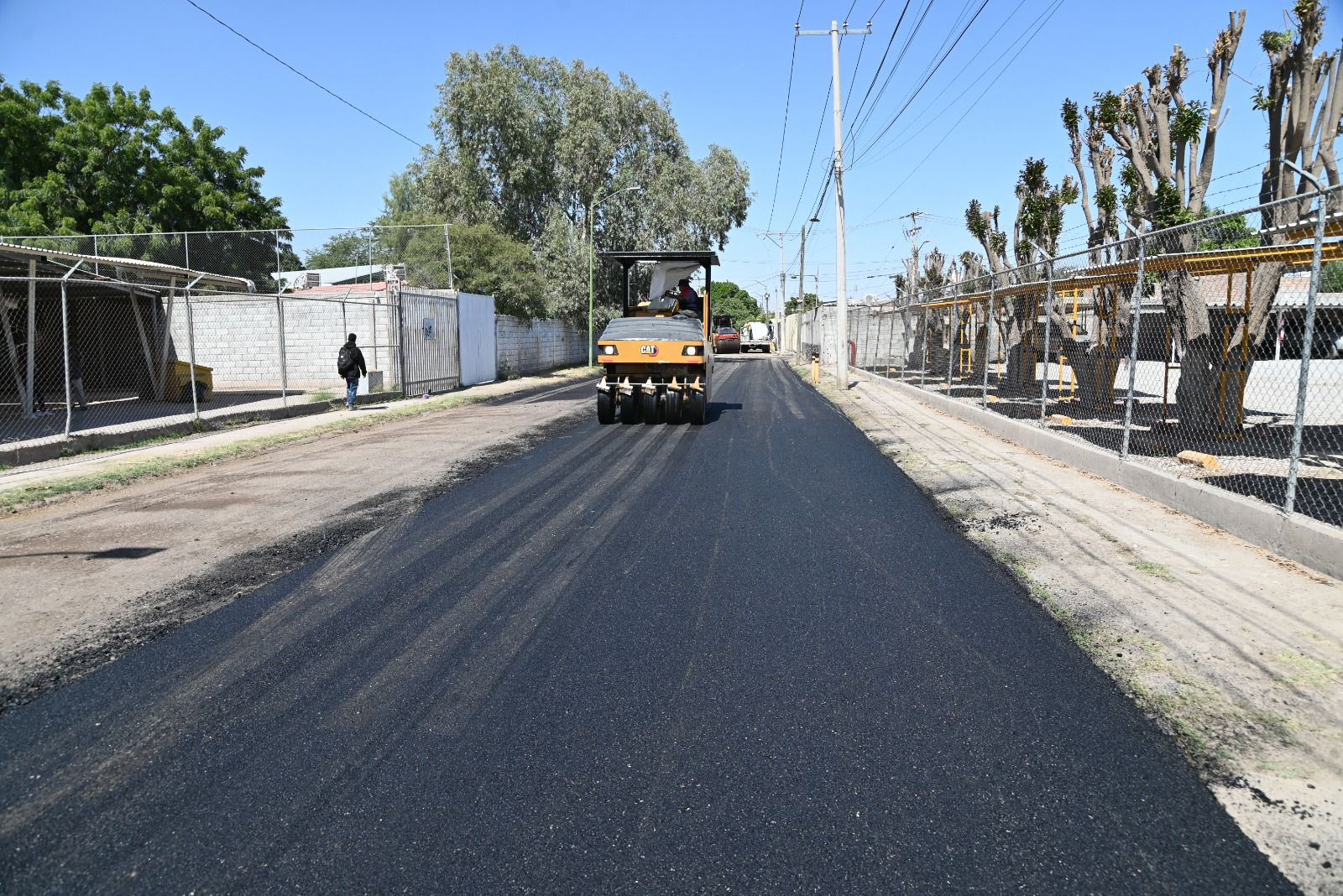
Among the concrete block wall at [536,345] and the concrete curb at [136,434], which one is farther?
the concrete block wall at [536,345]

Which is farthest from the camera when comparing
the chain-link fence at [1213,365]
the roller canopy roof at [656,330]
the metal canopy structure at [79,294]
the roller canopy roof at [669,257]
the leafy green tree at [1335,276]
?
the roller canopy roof at [669,257]

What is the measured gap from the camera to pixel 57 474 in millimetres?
10586

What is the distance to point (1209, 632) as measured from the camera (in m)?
5.06

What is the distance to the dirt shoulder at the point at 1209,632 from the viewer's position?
3.33 metres

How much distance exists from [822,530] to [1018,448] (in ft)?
21.1

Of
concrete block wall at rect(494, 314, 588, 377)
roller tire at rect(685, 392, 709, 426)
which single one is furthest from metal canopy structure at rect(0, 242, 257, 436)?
concrete block wall at rect(494, 314, 588, 377)

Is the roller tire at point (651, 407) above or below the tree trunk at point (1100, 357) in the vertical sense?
below

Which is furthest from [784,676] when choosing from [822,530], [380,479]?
[380,479]

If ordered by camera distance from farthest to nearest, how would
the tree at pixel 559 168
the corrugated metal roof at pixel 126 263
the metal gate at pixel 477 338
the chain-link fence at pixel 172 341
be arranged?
the tree at pixel 559 168
the metal gate at pixel 477 338
the chain-link fence at pixel 172 341
the corrugated metal roof at pixel 126 263

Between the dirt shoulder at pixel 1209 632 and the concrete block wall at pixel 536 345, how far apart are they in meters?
25.2

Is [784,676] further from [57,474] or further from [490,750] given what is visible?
[57,474]

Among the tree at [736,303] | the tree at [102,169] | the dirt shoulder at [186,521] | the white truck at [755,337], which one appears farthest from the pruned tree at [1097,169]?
the tree at [736,303]

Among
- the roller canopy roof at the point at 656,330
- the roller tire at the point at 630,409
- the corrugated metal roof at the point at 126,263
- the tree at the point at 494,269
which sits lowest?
the roller tire at the point at 630,409

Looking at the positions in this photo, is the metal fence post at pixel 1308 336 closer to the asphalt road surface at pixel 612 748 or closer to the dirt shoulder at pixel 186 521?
the asphalt road surface at pixel 612 748
